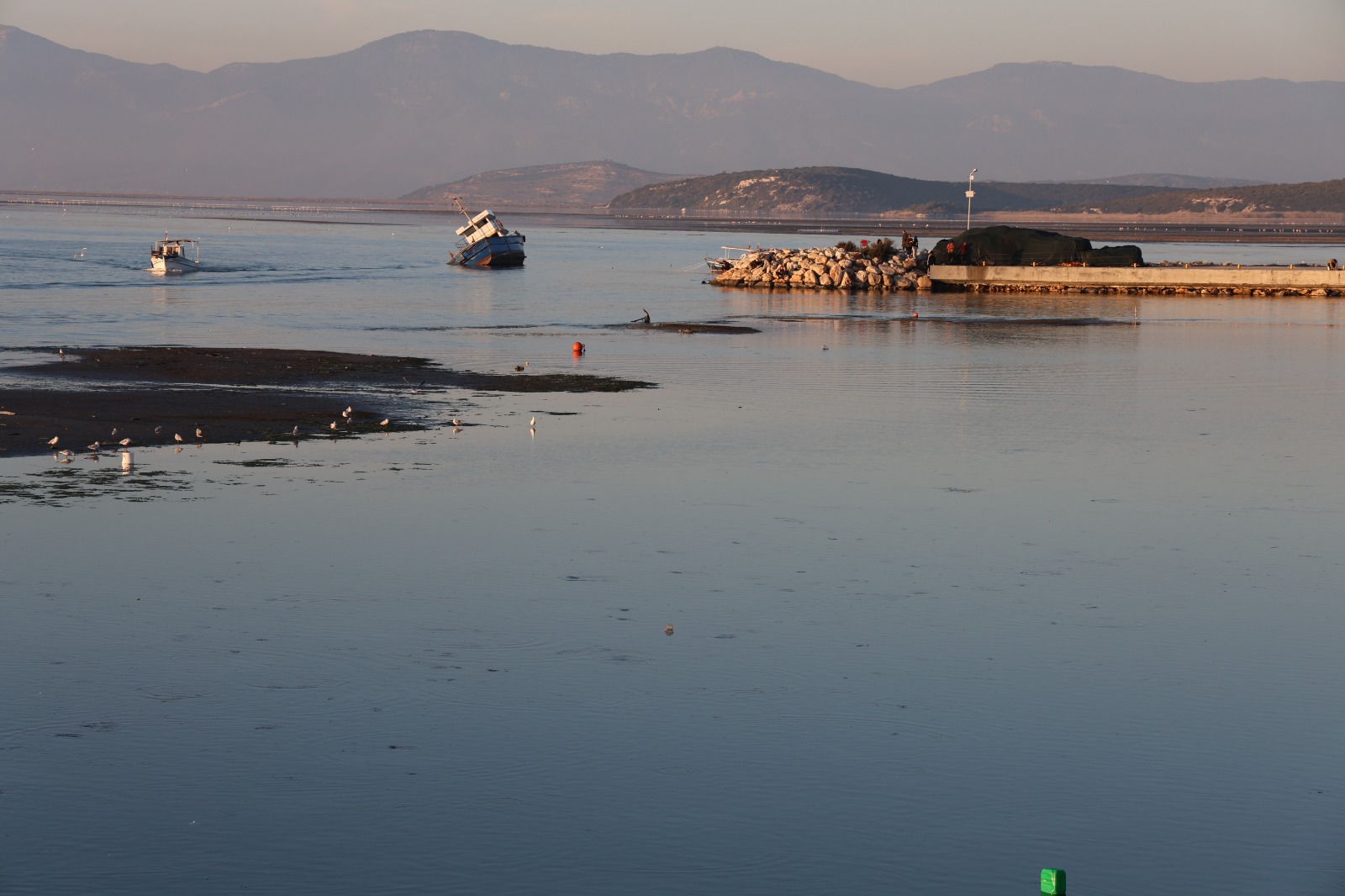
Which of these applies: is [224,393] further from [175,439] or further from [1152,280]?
[1152,280]

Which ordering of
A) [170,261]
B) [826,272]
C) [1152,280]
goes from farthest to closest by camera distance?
[170,261], [826,272], [1152,280]

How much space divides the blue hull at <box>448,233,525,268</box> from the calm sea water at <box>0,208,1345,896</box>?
63.9 meters

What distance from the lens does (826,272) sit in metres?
69.9

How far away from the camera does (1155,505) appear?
1836 centimetres

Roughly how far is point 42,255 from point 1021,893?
289ft

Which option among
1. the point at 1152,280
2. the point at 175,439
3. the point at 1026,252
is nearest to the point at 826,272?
the point at 1026,252

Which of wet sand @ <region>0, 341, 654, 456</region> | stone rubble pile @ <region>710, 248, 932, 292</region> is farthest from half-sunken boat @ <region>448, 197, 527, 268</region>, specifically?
wet sand @ <region>0, 341, 654, 456</region>

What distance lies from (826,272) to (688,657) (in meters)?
59.1

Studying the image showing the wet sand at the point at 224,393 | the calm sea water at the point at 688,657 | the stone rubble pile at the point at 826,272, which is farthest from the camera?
the stone rubble pile at the point at 826,272

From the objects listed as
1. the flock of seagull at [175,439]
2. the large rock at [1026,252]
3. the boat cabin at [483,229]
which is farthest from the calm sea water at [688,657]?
the boat cabin at [483,229]

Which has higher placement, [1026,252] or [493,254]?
[493,254]

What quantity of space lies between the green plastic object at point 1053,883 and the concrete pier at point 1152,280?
61.7 m

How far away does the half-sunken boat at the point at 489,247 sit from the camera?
89.5 m

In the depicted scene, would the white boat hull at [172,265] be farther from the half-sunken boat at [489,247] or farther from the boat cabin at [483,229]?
the boat cabin at [483,229]
